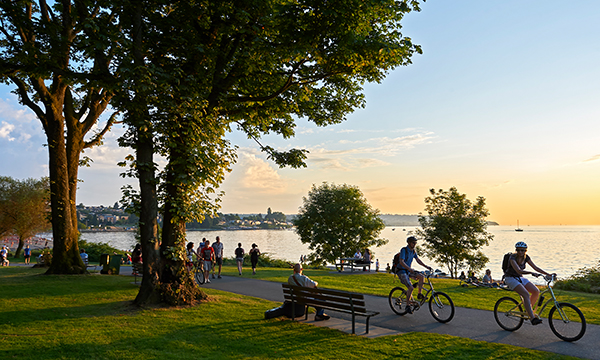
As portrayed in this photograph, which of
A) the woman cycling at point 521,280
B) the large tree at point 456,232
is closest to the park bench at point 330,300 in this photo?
the woman cycling at point 521,280

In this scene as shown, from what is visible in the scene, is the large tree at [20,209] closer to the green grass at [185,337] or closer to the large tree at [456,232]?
the green grass at [185,337]

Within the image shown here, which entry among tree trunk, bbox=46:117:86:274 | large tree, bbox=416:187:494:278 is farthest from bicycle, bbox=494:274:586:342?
large tree, bbox=416:187:494:278

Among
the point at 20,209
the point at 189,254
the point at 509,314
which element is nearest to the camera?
the point at 509,314

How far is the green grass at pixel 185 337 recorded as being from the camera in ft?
21.7

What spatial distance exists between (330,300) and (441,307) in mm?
2877

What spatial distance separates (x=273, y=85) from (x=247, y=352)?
8.87 metres

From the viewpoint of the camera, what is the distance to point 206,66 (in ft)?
40.3

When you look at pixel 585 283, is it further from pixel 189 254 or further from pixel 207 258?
pixel 189 254

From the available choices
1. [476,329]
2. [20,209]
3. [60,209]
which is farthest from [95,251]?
[476,329]

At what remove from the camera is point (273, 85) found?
42.7 feet

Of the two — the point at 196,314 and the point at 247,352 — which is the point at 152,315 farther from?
the point at 247,352

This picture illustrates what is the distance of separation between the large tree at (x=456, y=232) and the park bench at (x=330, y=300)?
2843cm

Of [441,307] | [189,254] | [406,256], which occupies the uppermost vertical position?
[406,256]

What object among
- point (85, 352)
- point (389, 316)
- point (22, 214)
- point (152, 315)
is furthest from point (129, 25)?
point (22, 214)
